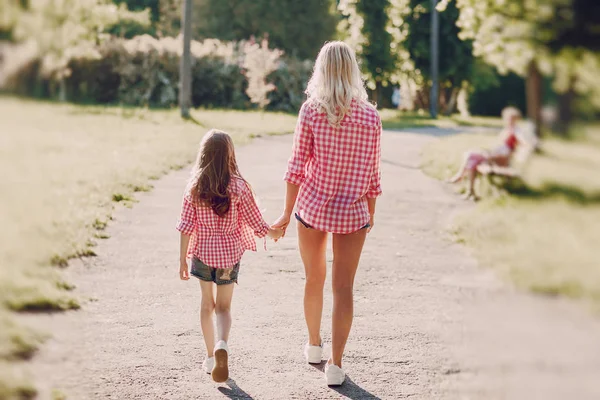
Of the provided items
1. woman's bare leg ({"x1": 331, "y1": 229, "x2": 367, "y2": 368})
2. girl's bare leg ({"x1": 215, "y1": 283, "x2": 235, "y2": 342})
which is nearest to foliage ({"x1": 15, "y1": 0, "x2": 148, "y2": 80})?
woman's bare leg ({"x1": 331, "y1": 229, "x2": 367, "y2": 368})

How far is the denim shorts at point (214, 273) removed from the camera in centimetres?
515

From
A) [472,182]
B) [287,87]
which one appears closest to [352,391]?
[472,182]

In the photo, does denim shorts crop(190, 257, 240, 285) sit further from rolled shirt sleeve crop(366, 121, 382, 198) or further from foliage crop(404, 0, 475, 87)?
foliage crop(404, 0, 475, 87)

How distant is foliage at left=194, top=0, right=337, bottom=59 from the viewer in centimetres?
4344

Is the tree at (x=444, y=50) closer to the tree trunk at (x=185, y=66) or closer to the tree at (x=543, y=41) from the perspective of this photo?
the tree at (x=543, y=41)

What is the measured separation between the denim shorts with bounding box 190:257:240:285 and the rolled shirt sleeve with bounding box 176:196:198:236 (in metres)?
0.20

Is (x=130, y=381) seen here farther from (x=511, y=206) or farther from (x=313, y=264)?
(x=511, y=206)

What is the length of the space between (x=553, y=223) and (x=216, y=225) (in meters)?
3.44

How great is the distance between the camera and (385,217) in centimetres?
1030

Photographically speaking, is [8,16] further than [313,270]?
No

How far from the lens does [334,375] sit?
15.8 feet

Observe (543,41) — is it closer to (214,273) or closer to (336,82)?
(336,82)

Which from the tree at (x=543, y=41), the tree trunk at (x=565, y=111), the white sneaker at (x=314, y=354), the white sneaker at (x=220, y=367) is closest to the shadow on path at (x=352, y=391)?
the white sneaker at (x=314, y=354)

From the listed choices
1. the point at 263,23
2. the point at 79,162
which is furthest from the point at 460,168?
the point at 263,23
